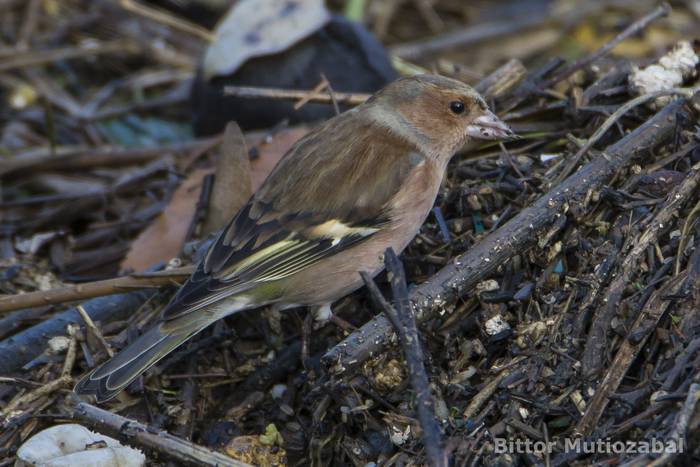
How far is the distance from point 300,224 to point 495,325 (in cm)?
102

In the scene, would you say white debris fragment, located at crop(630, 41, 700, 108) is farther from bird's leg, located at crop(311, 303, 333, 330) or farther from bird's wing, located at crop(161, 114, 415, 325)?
bird's leg, located at crop(311, 303, 333, 330)

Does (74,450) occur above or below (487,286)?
below

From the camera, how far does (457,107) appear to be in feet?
15.3

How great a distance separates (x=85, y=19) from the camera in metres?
8.07

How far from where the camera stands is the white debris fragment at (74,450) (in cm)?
363

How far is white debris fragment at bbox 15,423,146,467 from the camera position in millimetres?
3633

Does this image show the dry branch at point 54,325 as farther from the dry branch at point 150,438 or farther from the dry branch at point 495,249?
the dry branch at point 495,249

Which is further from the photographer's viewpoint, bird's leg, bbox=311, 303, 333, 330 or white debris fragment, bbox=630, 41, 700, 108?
white debris fragment, bbox=630, 41, 700, 108

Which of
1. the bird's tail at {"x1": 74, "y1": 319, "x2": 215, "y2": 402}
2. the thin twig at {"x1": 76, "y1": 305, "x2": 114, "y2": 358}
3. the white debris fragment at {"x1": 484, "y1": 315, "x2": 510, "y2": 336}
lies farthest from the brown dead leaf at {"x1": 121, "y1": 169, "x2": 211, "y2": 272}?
the white debris fragment at {"x1": 484, "y1": 315, "x2": 510, "y2": 336}

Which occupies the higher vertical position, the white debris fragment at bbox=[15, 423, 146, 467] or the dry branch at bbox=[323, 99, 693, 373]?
the dry branch at bbox=[323, 99, 693, 373]

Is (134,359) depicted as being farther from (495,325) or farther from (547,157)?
(547,157)

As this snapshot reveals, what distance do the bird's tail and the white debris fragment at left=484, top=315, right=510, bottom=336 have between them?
125 cm

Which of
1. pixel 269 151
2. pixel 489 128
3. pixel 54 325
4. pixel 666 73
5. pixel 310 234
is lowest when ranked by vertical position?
pixel 54 325

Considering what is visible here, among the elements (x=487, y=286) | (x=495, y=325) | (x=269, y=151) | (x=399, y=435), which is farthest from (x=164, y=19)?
(x=399, y=435)
